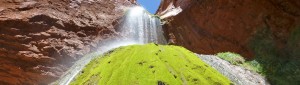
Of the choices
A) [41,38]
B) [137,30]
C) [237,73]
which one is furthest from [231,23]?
[41,38]

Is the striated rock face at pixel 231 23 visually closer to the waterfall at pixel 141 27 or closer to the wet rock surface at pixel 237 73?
the waterfall at pixel 141 27

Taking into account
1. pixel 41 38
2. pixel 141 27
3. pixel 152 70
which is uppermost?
pixel 141 27

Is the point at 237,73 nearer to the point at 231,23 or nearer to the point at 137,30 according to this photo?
the point at 137,30

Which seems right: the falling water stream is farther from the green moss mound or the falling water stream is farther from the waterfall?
the green moss mound

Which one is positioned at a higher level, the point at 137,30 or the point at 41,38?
the point at 137,30

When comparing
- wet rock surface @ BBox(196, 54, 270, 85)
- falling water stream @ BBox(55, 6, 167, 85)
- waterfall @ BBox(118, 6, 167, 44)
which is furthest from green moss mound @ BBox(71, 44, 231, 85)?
waterfall @ BBox(118, 6, 167, 44)

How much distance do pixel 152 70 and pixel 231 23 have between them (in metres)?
13.5

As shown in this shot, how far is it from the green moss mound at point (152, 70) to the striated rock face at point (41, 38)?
14.1 feet

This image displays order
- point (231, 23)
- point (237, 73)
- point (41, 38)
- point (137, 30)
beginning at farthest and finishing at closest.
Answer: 1. point (231, 23)
2. point (137, 30)
3. point (41, 38)
4. point (237, 73)

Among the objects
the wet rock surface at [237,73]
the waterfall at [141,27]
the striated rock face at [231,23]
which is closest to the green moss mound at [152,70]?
the wet rock surface at [237,73]

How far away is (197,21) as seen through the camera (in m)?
22.1

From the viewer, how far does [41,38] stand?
14539 mm

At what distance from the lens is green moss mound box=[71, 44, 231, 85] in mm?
7883

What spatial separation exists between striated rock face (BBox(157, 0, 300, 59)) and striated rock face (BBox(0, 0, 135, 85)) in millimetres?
6662
